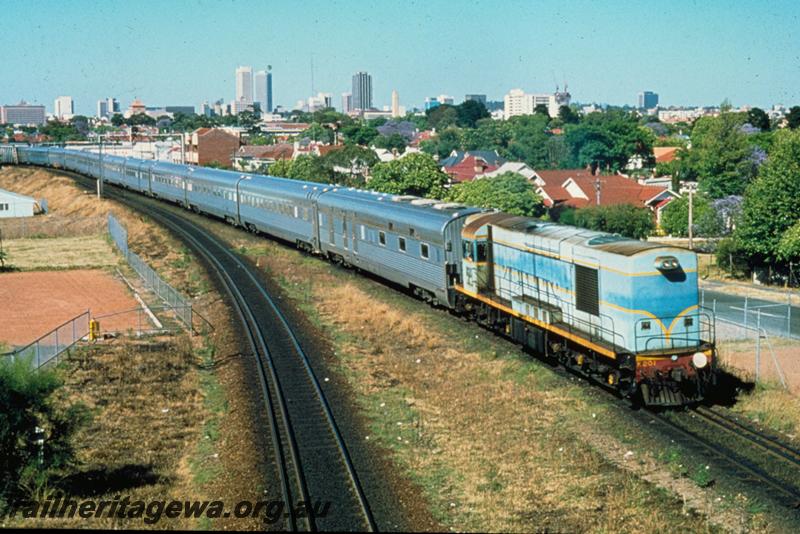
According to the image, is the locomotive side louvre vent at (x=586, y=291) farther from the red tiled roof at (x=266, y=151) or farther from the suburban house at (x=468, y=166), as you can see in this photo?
the red tiled roof at (x=266, y=151)

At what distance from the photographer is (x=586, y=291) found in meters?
22.1

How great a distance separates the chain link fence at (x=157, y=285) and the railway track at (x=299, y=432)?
1.89 meters

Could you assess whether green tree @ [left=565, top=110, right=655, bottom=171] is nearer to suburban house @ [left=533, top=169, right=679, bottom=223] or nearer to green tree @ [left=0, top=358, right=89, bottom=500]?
suburban house @ [left=533, top=169, right=679, bottom=223]

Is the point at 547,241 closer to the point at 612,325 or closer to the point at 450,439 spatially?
the point at 612,325

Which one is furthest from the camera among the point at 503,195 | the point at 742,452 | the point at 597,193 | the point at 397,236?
the point at 597,193

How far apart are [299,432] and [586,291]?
785cm

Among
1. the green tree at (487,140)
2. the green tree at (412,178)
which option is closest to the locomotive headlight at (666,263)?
the green tree at (412,178)

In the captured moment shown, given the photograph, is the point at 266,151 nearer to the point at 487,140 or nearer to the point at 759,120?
the point at 487,140

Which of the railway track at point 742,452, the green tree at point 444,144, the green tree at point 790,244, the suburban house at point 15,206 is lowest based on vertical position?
the railway track at point 742,452

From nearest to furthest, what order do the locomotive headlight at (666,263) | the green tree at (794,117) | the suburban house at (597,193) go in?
the locomotive headlight at (666,263)
the suburban house at (597,193)
the green tree at (794,117)

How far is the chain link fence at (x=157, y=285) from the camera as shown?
32.5 m

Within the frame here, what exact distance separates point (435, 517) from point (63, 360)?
15.5 metres

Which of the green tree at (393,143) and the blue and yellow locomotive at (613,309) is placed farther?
the green tree at (393,143)

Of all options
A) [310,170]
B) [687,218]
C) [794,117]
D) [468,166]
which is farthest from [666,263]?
[794,117]
